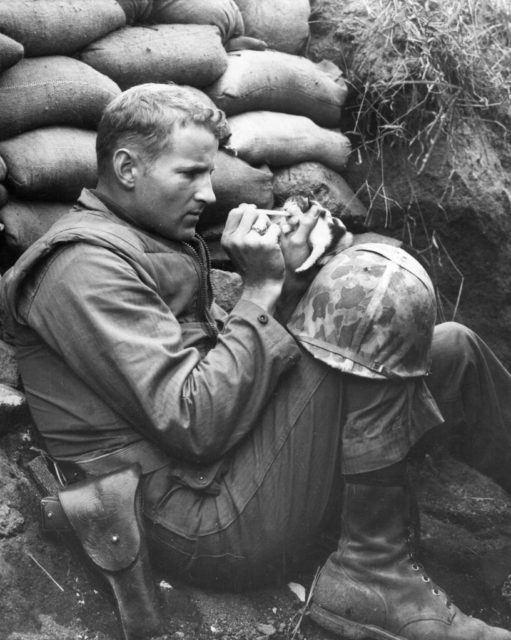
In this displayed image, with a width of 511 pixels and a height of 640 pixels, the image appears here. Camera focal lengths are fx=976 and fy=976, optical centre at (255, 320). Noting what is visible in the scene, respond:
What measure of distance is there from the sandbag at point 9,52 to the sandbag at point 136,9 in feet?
2.05

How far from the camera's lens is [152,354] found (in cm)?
228

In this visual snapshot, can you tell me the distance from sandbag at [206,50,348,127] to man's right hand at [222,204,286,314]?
4.28 ft

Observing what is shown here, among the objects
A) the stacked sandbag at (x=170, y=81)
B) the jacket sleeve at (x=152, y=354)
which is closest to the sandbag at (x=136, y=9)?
the stacked sandbag at (x=170, y=81)

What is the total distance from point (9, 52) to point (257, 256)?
43.0 inches

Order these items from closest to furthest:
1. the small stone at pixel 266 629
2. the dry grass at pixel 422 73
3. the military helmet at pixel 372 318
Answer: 1. the military helmet at pixel 372 318
2. the small stone at pixel 266 629
3. the dry grass at pixel 422 73

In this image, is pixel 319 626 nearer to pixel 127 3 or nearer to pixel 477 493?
pixel 477 493

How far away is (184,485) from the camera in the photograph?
7.98 feet

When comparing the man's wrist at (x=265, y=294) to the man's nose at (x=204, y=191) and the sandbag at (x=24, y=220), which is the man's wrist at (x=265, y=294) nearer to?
the man's nose at (x=204, y=191)

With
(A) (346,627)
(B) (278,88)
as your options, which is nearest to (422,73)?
(B) (278,88)

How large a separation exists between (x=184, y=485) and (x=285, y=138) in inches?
70.0

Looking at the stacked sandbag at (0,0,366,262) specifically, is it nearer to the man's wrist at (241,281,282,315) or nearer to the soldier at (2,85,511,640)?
the soldier at (2,85,511,640)

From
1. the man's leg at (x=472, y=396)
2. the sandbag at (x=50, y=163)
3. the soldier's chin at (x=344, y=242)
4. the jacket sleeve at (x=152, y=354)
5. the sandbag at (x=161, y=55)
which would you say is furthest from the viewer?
the sandbag at (x=161, y=55)

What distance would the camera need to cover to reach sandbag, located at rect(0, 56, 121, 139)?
306 cm

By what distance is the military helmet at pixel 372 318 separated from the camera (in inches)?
95.1
